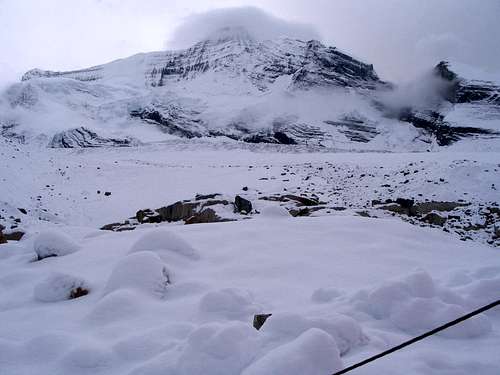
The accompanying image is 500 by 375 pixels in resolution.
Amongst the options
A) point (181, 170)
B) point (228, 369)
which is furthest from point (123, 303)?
point (181, 170)

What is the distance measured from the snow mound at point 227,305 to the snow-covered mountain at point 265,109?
62.1 m

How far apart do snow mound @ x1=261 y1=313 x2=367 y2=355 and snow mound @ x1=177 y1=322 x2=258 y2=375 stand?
7.8 inches

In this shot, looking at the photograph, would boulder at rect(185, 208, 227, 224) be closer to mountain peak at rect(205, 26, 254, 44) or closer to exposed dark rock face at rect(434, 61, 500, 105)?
exposed dark rock face at rect(434, 61, 500, 105)

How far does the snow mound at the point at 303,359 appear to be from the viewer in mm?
2041

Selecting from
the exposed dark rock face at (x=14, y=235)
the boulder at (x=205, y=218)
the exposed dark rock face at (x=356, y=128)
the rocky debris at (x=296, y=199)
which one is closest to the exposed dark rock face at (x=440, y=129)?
the exposed dark rock face at (x=356, y=128)

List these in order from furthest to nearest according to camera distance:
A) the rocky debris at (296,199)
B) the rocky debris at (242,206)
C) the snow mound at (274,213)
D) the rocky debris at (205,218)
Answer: the rocky debris at (296,199)
the rocky debris at (242,206)
the rocky debris at (205,218)
the snow mound at (274,213)

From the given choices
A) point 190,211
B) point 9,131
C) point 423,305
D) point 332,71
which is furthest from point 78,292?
point 332,71

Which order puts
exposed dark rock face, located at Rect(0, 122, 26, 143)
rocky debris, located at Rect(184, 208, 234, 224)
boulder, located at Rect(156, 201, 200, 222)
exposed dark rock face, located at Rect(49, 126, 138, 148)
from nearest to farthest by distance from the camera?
rocky debris, located at Rect(184, 208, 234, 224), boulder, located at Rect(156, 201, 200, 222), exposed dark rock face, located at Rect(49, 126, 138, 148), exposed dark rock face, located at Rect(0, 122, 26, 143)

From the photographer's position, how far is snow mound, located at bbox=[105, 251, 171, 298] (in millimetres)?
3586

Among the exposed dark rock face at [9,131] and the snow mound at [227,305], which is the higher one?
the exposed dark rock face at [9,131]

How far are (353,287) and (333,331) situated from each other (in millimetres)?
1055

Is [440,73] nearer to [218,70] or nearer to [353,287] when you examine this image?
[218,70]

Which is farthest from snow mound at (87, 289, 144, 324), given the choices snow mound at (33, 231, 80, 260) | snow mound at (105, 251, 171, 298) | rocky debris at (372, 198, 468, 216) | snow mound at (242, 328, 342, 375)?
rocky debris at (372, 198, 468, 216)

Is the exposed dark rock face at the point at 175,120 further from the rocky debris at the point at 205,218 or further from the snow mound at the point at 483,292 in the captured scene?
the snow mound at the point at 483,292
